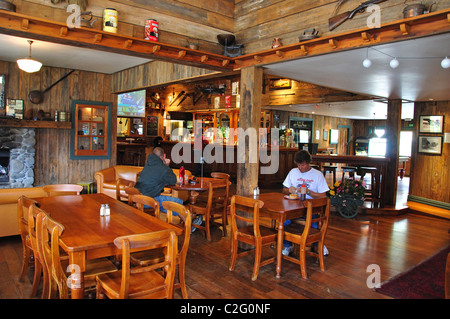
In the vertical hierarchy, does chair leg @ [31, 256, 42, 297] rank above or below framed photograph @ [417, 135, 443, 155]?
below

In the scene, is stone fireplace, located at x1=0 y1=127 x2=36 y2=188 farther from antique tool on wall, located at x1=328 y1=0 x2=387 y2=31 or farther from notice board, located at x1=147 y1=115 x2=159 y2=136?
notice board, located at x1=147 y1=115 x2=159 y2=136

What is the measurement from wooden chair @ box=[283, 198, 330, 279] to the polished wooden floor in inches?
7.5

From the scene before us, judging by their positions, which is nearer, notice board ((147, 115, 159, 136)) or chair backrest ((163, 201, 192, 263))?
chair backrest ((163, 201, 192, 263))

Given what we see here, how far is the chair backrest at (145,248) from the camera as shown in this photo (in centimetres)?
216

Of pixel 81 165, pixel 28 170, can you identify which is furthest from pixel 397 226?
pixel 28 170

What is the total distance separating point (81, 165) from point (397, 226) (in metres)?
6.90

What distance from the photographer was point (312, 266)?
4.18 meters

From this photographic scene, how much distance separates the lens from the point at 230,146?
35.9 feet

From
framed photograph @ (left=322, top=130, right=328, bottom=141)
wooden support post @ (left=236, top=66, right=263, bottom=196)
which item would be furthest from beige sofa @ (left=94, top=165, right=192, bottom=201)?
framed photograph @ (left=322, top=130, right=328, bottom=141)

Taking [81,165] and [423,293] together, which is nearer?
[423,293]

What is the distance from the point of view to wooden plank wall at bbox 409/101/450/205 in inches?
319

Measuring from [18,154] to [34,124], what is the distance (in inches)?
27.3

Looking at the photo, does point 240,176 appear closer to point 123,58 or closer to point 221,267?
point 221,267
